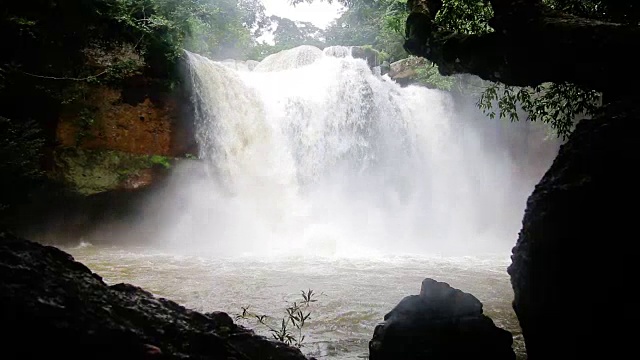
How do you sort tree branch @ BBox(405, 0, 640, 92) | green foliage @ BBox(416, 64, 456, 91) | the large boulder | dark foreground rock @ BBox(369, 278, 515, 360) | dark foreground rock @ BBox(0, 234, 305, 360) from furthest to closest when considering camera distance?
green foliage @ BBox(416, 64, 456, 91)
tree branch @ BBox(405, 0, 640, 92)
dark foreground rock @ BBox(369, 278, 515, 360)
the large boulder
dark foreground rock @ BBox(0, 234, 305, 360)

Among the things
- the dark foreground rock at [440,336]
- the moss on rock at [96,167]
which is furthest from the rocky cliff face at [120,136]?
the dark foreground rock at [440,336]

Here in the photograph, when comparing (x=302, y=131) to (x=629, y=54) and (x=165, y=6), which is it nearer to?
(x=165, y=6)

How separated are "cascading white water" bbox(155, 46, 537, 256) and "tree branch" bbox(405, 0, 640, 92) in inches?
326

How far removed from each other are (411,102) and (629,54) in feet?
52.9

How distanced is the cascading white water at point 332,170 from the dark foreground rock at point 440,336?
8.90 meters

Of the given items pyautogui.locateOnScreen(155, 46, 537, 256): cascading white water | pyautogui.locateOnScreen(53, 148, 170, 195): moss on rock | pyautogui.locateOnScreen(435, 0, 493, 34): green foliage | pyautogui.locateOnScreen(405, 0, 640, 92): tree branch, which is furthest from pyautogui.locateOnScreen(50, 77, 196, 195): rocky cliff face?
pyautogui.locateOnScreen(405, 0, 640, 92): tree branch

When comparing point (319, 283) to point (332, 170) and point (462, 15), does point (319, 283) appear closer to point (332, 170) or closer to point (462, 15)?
point (462, 15)

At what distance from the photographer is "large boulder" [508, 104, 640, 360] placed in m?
2.64

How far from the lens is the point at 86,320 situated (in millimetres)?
1818

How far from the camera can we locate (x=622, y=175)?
275 centimetres

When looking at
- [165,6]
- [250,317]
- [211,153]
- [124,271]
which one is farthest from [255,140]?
[250,317]

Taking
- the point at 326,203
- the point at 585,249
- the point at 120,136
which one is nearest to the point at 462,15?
the point at 585,249

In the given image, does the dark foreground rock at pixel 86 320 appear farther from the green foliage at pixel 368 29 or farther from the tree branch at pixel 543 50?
the green foliage at pixel 368 29

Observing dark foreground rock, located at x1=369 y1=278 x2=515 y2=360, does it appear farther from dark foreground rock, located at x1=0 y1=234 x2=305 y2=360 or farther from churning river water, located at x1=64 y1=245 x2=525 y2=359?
dark foreground rock, located at x1=0 y1=234 x2=305 y2=360
